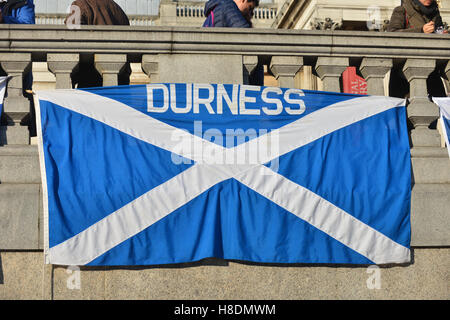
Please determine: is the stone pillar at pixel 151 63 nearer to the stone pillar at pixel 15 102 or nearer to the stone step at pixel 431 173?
the stone pillar at pixel 15 102

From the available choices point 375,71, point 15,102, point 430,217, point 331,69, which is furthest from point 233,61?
point 430,217

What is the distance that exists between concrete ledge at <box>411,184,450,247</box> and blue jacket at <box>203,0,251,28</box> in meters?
2.68

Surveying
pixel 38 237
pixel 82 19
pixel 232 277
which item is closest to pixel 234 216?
pixel 232 277

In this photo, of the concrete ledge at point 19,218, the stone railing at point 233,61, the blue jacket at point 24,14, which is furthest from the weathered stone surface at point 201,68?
the blue jacket at point 24,14

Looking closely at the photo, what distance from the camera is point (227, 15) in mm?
6336

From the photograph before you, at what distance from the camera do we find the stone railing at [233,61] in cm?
526

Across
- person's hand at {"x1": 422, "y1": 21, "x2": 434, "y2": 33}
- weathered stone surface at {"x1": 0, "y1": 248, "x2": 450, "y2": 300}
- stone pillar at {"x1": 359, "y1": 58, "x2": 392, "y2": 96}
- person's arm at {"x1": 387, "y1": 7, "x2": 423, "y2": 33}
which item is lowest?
weathered stone surface at {"x1": 0, "y1": 248, "x2": 450, "y2": 300}

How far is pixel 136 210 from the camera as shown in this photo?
16.2 feet

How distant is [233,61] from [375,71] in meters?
1.52

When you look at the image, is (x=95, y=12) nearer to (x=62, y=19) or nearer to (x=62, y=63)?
(x=62, y=63)

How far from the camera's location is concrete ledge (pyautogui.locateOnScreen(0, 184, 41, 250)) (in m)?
4.84

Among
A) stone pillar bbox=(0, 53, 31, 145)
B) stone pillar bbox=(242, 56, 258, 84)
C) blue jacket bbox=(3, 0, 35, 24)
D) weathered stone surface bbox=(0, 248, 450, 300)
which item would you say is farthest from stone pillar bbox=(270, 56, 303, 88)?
blue jacket bbox=(3, 0, 35, 24)

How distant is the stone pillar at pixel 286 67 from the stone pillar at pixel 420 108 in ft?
4.00

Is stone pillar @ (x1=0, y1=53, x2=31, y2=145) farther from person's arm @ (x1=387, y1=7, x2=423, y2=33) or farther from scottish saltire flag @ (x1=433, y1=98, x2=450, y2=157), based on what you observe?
person's arm @ (x1=387, y1=7, x2=423, y2=33)
